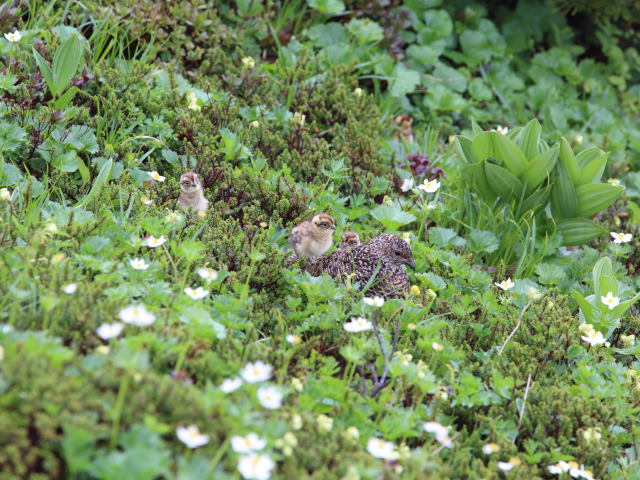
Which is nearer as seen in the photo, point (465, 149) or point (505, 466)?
point (505, 466)

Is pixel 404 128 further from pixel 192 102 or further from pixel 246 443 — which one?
pixel 246 443

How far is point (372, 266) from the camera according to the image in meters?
4.14

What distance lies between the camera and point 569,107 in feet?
24.6

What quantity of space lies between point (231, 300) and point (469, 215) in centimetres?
225

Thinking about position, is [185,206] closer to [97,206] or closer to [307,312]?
[97,206]

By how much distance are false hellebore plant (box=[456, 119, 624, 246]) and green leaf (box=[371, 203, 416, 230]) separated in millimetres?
709

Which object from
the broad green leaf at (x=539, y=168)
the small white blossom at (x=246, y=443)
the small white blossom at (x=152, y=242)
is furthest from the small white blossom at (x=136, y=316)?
the broad green leaf at (x=539, y=168)

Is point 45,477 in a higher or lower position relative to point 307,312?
higher

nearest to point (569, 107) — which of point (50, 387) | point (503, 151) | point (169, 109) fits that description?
point (503, 151)

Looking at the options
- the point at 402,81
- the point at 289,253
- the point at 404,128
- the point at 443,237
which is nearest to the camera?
the point at 289,253

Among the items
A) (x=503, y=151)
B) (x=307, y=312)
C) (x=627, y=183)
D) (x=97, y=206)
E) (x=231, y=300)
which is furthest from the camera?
(x=627, y=183)

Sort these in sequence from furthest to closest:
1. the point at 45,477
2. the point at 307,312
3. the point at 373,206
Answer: the point at 373,206 < the point at 307,312 < the point at 45,477

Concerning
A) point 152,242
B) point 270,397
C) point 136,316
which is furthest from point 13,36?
point 270,397

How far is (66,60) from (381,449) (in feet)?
10.5
